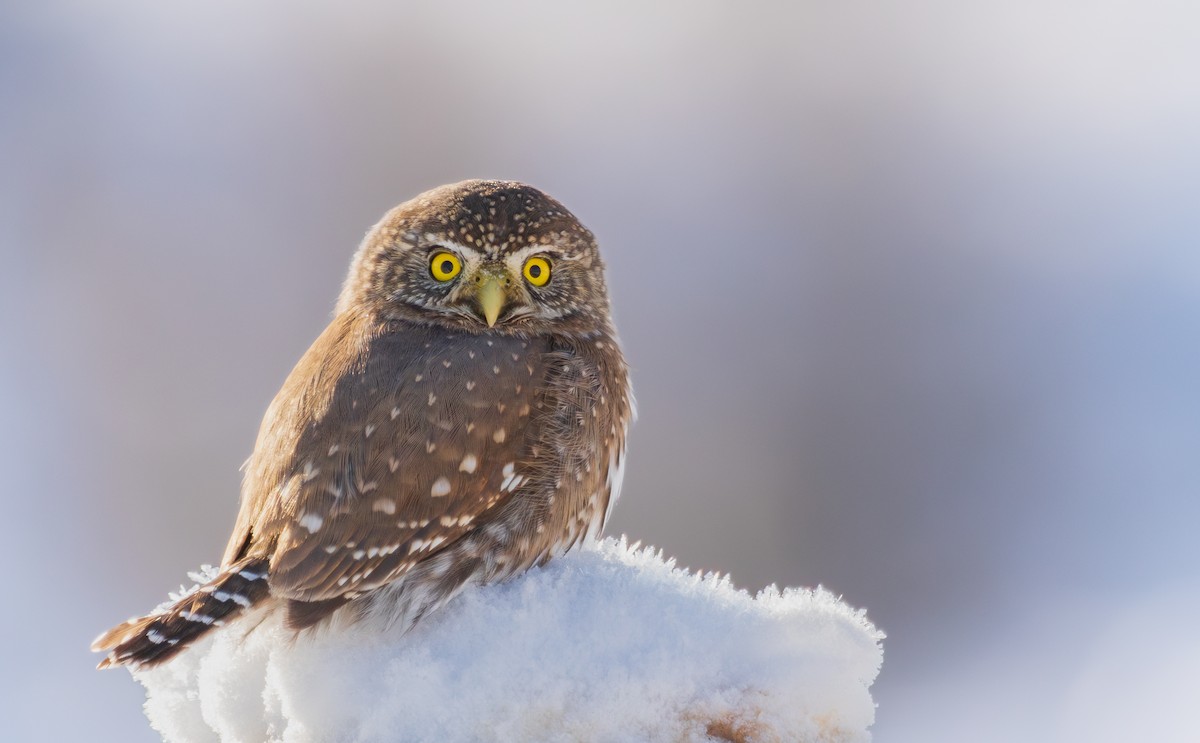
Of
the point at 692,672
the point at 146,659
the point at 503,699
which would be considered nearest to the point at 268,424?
the point at 146,659

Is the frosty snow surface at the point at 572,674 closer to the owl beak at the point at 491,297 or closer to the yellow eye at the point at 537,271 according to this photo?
the owl beak at the point at 491,297

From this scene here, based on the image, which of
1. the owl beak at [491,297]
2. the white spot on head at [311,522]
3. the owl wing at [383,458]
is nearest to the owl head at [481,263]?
the owl beak at [491,297]

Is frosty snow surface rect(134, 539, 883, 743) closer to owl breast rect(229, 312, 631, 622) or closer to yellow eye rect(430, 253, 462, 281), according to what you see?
owl breast rect(229, 312, 631, 622)

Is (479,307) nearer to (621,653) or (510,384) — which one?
(510,384)

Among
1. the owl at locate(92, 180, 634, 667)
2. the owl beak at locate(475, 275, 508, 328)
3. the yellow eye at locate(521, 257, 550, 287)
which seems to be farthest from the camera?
the yellow eye at locate(521, 257, 550, 287)

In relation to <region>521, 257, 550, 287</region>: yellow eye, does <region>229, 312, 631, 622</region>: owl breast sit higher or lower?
lower

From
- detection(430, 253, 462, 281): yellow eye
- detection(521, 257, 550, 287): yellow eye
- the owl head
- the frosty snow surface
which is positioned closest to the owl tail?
the frosty snow surface
